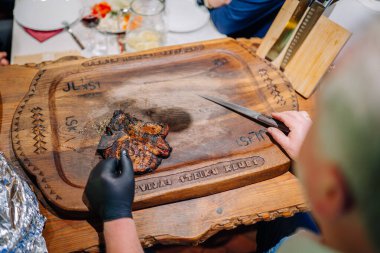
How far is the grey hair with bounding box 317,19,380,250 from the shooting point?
0.52 metres

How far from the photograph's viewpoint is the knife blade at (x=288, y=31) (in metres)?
2.00

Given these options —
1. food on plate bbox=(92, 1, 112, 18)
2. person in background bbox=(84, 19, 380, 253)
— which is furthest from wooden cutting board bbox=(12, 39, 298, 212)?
person in background bbox=(84, 19, 380, 253)

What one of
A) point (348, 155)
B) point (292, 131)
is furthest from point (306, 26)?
point (348, 155)

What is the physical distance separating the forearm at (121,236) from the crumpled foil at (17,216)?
25 centimetres

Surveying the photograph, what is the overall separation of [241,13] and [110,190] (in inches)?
62.7

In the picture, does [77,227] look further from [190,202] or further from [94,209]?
[190,202]

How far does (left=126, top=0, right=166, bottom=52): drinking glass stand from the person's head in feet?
5.98

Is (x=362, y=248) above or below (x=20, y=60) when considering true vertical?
above

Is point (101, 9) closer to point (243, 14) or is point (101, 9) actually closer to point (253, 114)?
point (243, 14)

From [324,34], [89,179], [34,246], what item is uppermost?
[324,34]

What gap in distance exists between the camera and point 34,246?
52.0 inches

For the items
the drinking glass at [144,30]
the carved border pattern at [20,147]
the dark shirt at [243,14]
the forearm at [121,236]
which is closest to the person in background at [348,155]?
the forearm at [121,236]

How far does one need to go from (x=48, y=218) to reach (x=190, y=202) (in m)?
0.63

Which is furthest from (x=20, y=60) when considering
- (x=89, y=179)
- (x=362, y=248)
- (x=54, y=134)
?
(x=362, y=248)
